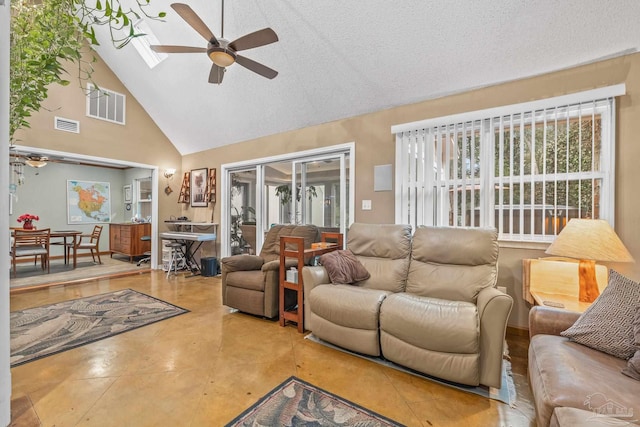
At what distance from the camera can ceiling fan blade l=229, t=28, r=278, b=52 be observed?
2.34 m

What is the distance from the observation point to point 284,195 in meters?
4.80

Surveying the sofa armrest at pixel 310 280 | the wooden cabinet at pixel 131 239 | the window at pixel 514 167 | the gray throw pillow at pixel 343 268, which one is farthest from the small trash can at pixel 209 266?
the window at pixel 514 167

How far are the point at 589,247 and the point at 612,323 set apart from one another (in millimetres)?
720

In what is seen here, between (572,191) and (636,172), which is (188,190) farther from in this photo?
(636,172)

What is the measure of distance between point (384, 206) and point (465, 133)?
1214 mm

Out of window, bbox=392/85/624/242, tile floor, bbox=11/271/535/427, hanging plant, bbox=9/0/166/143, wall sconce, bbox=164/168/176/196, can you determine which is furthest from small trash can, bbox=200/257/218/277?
hanging plant, bbox=9/0/166/143

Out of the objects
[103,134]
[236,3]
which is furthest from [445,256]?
[103,134]

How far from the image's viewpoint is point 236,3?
124 inches

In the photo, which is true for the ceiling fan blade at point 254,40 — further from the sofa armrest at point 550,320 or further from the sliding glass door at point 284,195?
the sofa armrest at point 550,320

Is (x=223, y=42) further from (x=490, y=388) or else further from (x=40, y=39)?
(x=490, y=388)

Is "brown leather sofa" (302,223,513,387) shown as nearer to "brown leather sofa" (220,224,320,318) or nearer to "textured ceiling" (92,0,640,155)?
"brown leather sofa" (220,224,320,318)

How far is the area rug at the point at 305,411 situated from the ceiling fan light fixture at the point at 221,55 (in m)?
2.69

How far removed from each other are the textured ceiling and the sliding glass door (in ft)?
1.94

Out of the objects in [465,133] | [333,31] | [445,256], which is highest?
[333,31]
